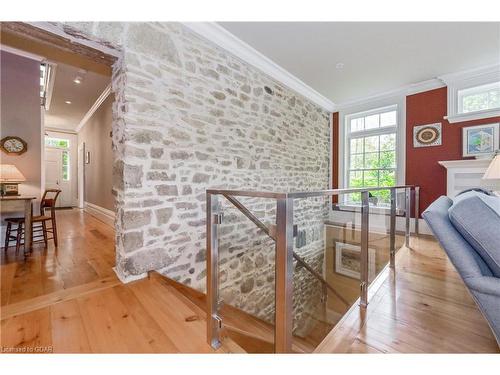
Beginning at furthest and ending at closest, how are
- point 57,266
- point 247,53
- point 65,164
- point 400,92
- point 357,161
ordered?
point 65,164 < point 357,161 < point 400,92 < point 247,53 < point 57,266

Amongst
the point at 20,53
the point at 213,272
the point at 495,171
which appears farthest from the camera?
the point at 20,53

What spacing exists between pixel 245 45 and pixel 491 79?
3659mm

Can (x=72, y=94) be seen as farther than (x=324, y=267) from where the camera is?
Yes

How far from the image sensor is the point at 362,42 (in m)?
2.87

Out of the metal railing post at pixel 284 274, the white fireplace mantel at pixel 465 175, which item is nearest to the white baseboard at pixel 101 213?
the metal railing post at pixel 284 274

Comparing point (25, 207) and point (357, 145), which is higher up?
point (357, 145)

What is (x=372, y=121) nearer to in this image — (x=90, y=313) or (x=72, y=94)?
(x=90, y=313)

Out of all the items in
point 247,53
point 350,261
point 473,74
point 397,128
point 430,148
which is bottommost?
point 350,261

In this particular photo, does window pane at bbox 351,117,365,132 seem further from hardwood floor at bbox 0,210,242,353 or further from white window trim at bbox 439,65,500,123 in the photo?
hardwood floor at bbox 0,210,242,353

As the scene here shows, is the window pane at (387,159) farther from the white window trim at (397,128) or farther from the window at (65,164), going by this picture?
the window at (65,164)

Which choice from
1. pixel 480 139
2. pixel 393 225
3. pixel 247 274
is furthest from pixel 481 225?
pixel 480 139

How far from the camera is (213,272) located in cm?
130

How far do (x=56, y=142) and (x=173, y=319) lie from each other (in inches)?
329
